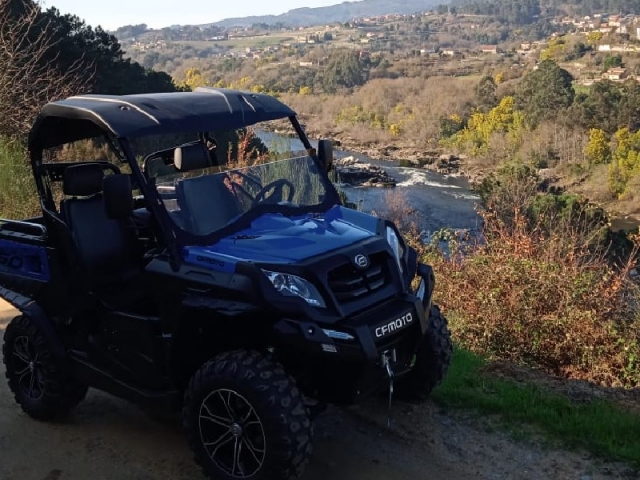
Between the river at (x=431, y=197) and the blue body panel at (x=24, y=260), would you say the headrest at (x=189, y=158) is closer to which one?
the blue body panel at (x=24, y=260)

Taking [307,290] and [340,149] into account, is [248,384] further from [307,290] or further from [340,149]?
[340,149]

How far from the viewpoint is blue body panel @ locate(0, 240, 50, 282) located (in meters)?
4.96

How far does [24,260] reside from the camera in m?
5.09

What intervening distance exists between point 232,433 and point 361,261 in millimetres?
1136

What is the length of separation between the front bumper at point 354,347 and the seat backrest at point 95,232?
156cm

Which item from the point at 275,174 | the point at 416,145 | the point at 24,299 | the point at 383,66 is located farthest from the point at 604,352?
the point at 383,66

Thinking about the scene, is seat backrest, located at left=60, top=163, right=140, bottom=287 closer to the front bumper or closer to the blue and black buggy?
the blue and black buggy

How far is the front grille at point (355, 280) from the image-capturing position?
3.96m

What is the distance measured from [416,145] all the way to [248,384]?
265 ft

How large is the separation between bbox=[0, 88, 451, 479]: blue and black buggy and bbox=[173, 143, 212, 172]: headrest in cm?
1

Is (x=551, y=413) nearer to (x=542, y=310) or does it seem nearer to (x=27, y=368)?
(x=542, y=310)

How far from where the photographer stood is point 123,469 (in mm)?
4473

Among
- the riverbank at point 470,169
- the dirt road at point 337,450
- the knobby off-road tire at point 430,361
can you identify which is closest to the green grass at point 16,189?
the dirt road at point 337,450

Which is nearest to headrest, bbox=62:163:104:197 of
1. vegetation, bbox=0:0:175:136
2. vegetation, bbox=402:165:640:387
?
vegetation, bbox=402:165:640:387
